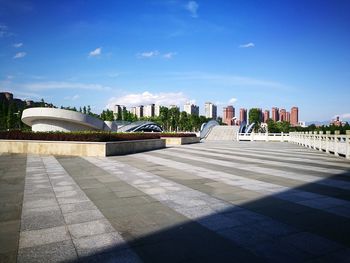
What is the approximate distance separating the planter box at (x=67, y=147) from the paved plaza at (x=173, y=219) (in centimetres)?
611

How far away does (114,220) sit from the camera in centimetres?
493

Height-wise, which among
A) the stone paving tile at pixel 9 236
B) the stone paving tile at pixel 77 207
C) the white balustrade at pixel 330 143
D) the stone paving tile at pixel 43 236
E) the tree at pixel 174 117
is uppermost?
the tree at pixel 174 117

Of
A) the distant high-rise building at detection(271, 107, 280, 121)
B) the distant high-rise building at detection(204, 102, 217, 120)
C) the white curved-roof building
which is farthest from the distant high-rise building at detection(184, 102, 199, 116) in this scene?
the white curved-roof building

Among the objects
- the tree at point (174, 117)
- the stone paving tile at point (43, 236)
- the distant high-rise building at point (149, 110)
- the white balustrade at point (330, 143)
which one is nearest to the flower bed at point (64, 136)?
the stone paving tile at point (43, 236)

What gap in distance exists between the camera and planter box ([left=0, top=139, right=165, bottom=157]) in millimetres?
15000

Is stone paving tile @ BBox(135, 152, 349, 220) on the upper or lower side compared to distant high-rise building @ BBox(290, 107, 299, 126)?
lower

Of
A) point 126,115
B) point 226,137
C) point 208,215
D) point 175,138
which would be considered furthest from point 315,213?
point 126,115

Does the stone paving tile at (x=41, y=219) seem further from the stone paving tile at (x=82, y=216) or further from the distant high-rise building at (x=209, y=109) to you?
the distant high-rise building at (x=209, y=109)

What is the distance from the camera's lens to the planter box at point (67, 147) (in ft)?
49.2

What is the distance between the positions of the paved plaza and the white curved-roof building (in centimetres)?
1838

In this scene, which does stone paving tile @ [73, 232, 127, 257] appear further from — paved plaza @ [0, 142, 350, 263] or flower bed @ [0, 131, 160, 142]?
flower bed @ [0, 131, 160, 142]

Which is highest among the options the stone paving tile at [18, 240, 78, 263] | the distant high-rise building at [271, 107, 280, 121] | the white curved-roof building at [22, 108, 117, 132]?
the distant high-rise building at [271, 107, 280, 121]

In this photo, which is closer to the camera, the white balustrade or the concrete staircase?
the white balustrade

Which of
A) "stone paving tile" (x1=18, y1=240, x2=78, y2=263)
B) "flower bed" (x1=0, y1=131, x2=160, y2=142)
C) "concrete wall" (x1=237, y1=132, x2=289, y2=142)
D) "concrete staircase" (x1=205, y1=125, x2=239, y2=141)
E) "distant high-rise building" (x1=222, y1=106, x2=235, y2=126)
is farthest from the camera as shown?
"distant high-rise building" (x1=222, y1=106, x2=235, y2=126)
